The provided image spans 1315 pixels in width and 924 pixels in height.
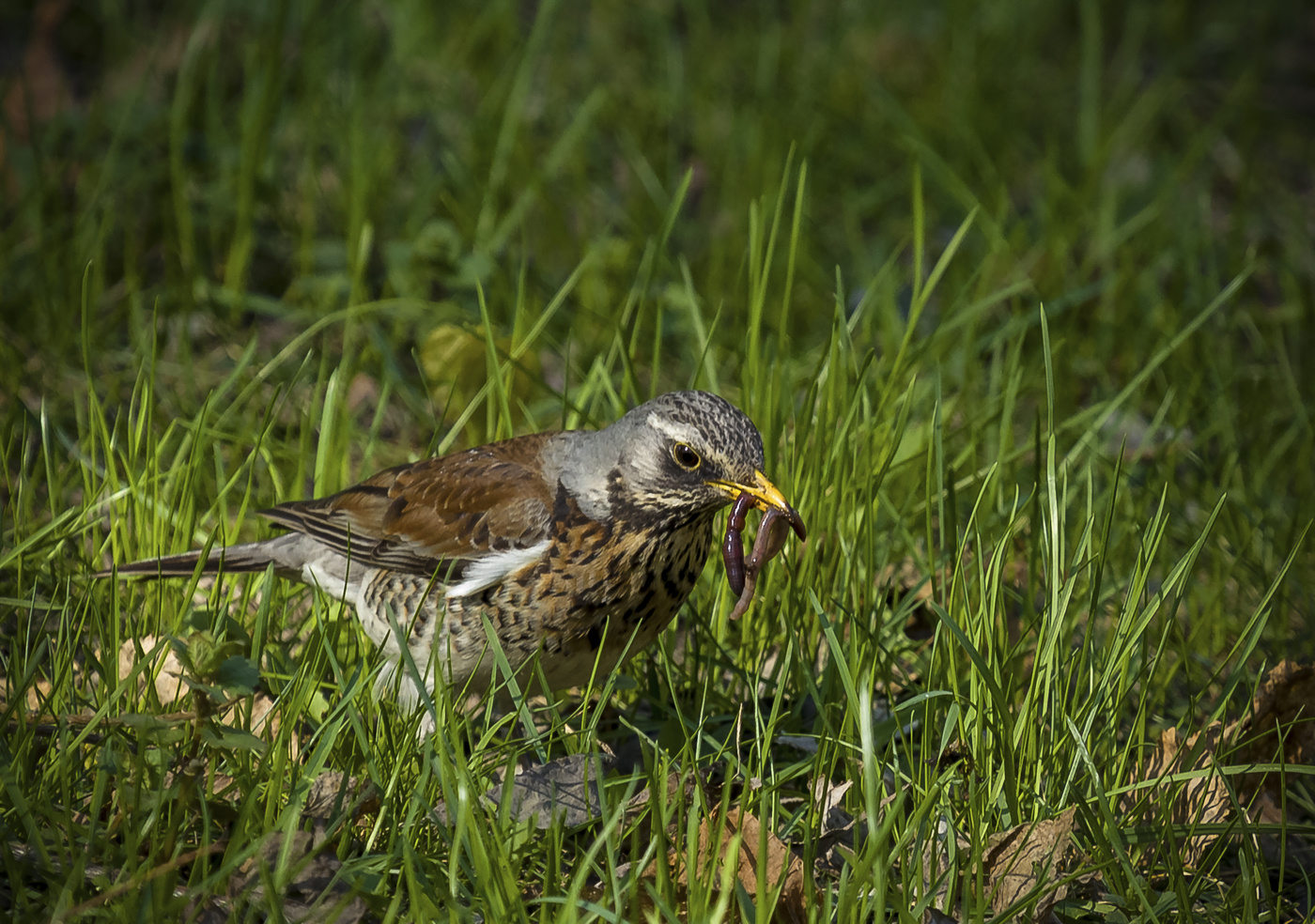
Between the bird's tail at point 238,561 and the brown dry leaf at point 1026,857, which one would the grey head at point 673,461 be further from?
the brown dry leaf at point 1026,857

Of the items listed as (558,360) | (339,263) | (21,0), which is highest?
(21,0)

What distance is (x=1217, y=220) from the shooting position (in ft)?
23.1

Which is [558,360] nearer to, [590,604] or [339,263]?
[339,263]

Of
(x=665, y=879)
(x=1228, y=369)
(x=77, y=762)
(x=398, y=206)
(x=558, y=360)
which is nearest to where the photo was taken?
(x=665, y=879)

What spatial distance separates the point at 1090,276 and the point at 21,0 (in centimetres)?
568

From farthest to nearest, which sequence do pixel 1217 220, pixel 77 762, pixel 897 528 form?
pixel 1217 220, pixel 897 528, pixel 77 762

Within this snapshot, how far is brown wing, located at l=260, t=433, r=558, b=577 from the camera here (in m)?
3.39

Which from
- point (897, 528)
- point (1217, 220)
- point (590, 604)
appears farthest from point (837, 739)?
point (1217, 220)

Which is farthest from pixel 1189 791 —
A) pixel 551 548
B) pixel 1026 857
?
pixel 551 548

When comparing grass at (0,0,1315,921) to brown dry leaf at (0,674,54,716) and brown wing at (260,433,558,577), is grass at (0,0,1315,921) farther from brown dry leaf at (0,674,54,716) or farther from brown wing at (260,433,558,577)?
brown wing at (260,433,558,577)

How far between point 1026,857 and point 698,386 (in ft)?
6.73

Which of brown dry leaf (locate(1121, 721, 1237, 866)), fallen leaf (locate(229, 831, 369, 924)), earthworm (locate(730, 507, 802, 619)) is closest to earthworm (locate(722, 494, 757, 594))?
earthworm (locate(730, 507, 802, 619))

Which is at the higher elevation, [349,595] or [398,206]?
[398,206]

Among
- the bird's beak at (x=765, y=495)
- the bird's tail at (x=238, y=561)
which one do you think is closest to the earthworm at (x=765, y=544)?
the bird's beak at (x=765, y=495)
